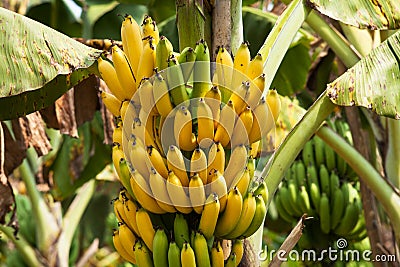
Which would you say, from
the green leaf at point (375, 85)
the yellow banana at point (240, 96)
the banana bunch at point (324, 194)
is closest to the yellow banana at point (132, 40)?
the yellow banana at point (240, 96)

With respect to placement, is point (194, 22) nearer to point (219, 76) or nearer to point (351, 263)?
point (219, 76)

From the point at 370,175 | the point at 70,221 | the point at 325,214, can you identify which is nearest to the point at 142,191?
the point at 370,175

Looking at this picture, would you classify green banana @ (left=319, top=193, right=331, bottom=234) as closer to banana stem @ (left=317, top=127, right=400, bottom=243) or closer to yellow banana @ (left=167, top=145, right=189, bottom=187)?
banana stem @ (left=317, top=127, right=400, bottom=243)

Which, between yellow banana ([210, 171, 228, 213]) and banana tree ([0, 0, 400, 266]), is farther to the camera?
banana tree ([0, 0, 400, 266])

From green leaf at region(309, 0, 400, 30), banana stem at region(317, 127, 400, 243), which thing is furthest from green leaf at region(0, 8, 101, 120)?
banana stem at region(317, 127, 400, 243)

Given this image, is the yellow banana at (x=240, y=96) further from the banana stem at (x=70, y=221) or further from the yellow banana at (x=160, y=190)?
the banana stem at (x=70, y=221)

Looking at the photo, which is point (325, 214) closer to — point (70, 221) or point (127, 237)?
point (70, 221)

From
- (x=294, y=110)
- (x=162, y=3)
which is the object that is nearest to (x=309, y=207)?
(x=294, y=110)
